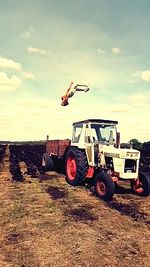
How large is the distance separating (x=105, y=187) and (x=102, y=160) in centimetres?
144

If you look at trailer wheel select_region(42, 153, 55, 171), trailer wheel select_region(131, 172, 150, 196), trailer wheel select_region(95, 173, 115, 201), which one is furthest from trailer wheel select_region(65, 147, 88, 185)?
trailer wheel select_region(42, 153, 55, 171)

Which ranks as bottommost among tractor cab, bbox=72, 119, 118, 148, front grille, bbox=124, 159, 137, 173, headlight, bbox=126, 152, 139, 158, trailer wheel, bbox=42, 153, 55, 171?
trailer wheel, bbox=42, 153, 55, 171

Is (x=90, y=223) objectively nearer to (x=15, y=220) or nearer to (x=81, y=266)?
(x=15, y=220)

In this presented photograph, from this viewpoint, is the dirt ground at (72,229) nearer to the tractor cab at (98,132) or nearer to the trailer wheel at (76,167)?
the trailer wheel at (76,167)

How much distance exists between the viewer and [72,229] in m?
6.71

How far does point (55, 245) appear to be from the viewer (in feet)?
18.9

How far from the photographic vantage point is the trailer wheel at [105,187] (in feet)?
30.6

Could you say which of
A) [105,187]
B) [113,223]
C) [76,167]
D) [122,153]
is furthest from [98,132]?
[113,223]

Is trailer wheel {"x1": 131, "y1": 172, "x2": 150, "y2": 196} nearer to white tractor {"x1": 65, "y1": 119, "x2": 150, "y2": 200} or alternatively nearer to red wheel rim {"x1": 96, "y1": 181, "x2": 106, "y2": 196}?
white tractor {"x1": 65, "y1": 119, "x2": 150, "y2": 200}

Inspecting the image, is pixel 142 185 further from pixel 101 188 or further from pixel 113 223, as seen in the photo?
pixel 113 223

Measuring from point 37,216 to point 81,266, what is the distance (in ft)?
9.24

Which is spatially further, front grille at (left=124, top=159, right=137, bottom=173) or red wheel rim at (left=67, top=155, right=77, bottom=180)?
red wheel rim at (left=67, top=155, right=77, bottom=180)

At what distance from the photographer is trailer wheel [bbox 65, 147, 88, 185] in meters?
11.2

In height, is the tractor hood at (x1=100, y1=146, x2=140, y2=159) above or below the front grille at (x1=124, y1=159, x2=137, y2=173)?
above
